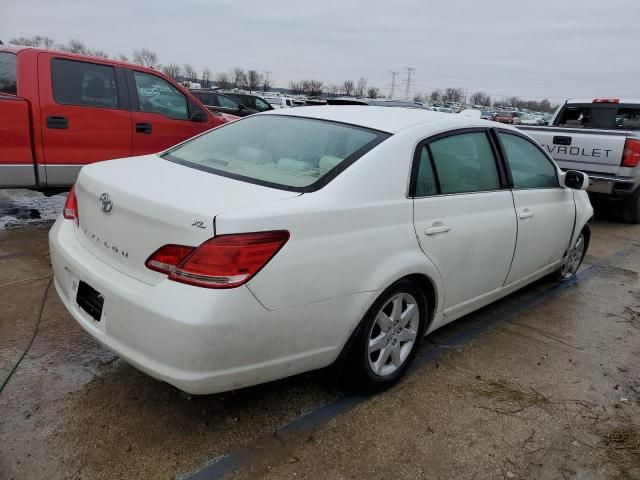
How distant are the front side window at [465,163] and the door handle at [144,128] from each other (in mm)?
3814

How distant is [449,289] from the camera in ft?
10.4

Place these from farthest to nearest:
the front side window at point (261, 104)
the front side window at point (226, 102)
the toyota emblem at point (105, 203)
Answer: the front side window at point (261, 104), the front side window at point (226, 102), the toyota emblem at point (105, 203)

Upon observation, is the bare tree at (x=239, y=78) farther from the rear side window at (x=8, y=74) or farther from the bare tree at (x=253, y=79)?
the rear side window at (x=8, y=74)

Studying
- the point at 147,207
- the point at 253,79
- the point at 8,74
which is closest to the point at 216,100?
the point at 8,74

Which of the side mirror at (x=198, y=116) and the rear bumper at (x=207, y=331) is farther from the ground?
the side mirror at (x=198, y=116)

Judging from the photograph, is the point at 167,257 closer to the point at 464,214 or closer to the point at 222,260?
the point at 222,260

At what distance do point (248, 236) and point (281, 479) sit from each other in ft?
3.45

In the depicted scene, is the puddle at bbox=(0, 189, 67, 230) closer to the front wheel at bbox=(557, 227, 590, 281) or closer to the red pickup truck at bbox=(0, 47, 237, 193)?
the red pickup truck at bbox=(0, 47, 237, 193)

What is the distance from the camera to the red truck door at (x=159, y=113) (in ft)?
19.0

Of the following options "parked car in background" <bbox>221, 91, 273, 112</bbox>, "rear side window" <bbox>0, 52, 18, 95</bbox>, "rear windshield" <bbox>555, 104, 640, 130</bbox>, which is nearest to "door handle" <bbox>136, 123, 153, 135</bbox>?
"rear side window" <bbox>0, 52, 18, 95</bbox>

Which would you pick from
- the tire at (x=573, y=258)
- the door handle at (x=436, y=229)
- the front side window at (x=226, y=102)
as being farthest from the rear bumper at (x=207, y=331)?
the front side window at (x=226, y=102)

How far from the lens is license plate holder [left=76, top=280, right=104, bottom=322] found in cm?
241

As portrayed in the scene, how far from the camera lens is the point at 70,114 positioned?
5223 mm

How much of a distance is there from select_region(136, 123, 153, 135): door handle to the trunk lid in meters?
3.18
